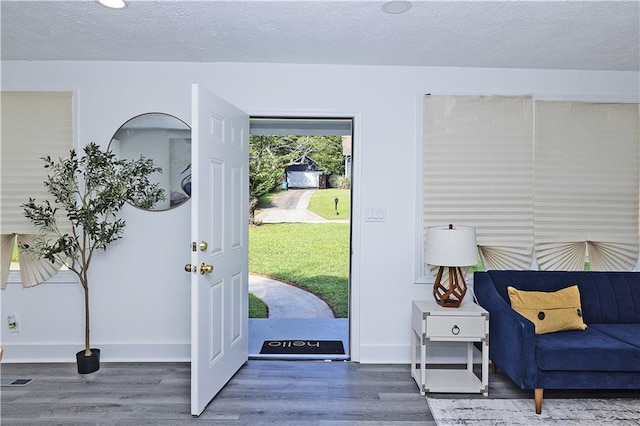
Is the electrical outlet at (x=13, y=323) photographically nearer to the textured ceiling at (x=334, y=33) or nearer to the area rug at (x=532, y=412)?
the textured ceiling at (x=334, y=33)

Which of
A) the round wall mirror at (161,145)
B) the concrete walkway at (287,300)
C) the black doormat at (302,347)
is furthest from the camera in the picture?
the concrete walkway at (287,300)

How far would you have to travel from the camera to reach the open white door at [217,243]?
252cm

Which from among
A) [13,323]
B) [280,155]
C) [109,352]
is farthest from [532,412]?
[280,155]

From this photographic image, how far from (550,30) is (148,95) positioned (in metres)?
2.90

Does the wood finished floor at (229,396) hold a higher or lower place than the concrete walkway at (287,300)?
higher

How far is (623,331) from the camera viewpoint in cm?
288

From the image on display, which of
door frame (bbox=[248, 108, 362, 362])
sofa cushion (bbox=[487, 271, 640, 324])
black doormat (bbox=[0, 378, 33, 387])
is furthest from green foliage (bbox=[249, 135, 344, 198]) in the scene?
black doormat (bbox=[0, 378, 33, 387])

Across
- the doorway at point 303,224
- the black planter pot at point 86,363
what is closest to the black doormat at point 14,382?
the black planter pot at point 86,363

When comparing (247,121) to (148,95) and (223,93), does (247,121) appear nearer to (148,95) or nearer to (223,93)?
(223,93)

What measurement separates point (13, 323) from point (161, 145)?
1839mm

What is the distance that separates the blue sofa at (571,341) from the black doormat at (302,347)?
136cm

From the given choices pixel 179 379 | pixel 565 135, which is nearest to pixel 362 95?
pixel 565 135

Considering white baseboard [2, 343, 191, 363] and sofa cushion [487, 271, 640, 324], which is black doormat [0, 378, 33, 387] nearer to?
white baseboard [2, 343, 191, 363]

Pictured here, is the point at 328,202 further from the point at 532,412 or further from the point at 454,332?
the point at 532,412
